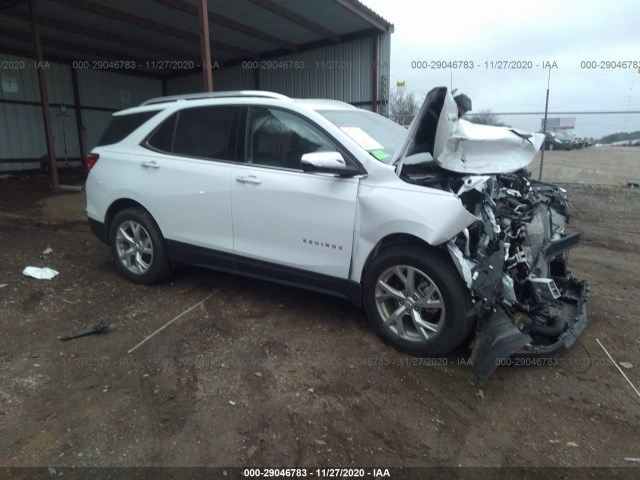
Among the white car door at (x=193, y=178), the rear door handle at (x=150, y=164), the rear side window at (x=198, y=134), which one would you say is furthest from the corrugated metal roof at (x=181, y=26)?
the rear door handle at (x=150, y=164)

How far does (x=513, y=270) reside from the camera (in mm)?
3336

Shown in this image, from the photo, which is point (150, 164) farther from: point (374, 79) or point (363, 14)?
point (374, 79)

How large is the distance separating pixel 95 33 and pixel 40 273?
918 centimetres

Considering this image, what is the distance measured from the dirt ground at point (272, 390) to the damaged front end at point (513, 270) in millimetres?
245

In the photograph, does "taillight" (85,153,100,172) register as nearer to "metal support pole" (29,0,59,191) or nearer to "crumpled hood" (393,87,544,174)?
"crumpled hood" (393,87,544,174)

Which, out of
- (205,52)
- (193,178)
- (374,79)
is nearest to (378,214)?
(193,178)

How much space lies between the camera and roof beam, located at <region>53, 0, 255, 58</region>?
9.34 m

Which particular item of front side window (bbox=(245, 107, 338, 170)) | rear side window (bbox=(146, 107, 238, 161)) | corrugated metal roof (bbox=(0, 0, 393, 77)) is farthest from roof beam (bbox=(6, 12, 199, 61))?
front side window (bbox=(245, 107, 338, 170))

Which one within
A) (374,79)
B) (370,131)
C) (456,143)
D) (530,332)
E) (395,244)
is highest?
(374,79)

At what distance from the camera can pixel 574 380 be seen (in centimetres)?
307

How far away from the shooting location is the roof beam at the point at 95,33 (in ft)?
34.0

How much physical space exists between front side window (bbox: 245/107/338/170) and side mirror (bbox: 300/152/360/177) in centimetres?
19

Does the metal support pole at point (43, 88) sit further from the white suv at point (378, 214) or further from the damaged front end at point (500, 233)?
the damaged front end at point (500, 233)

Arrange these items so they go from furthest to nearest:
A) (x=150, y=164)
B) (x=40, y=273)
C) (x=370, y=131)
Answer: (x=40, y=273)
(x=150, y=164)
(x=370, y=131)
